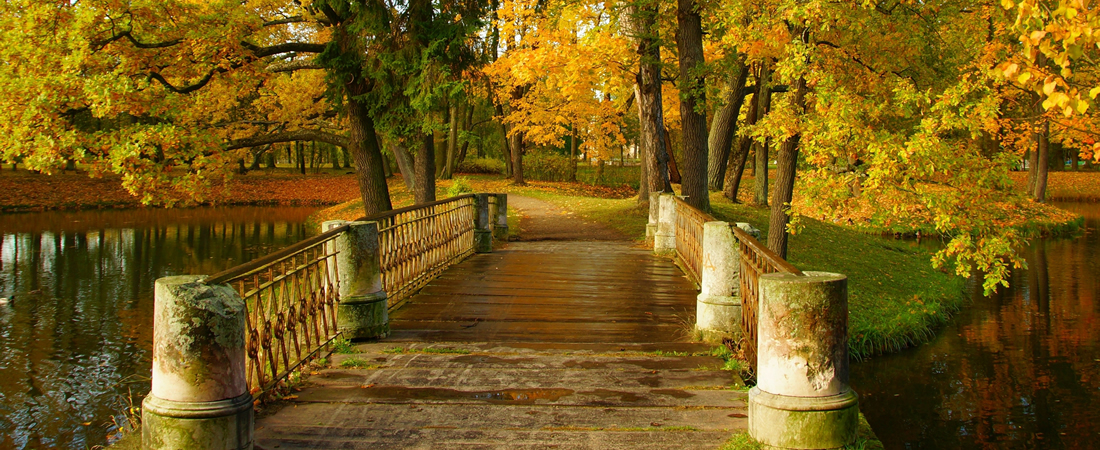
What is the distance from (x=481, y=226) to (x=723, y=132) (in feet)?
35.0

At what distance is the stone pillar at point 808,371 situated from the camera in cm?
420

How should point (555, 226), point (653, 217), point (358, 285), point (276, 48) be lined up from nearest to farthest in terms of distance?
1. point (358, 285)
2. point (653, 217)
3. point (276, 48)
4. point (555, 226)

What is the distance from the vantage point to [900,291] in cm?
1648

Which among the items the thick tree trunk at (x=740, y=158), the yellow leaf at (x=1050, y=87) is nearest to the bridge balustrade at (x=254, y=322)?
the yellow leaf at (x=1050, y=87)

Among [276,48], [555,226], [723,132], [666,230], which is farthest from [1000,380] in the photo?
[276,48]

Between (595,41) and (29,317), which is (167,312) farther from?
(595,41)

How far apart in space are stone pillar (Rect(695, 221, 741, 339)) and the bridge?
0.04ft

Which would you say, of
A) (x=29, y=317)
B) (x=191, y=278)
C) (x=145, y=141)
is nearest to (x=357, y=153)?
(x=145, y=141)

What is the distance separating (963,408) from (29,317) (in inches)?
552

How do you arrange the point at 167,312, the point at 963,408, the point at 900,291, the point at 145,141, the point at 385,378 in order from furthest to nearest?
the point at 900,291
the point at 145,141
the point at 963,408
the point at 385,378
the point at 167,312

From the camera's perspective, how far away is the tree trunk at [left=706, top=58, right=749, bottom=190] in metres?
21.0

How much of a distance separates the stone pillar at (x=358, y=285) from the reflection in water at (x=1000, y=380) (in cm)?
587

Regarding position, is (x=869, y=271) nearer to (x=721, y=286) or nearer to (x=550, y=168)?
(x=721, y=286)

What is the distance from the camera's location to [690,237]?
10750 mm
